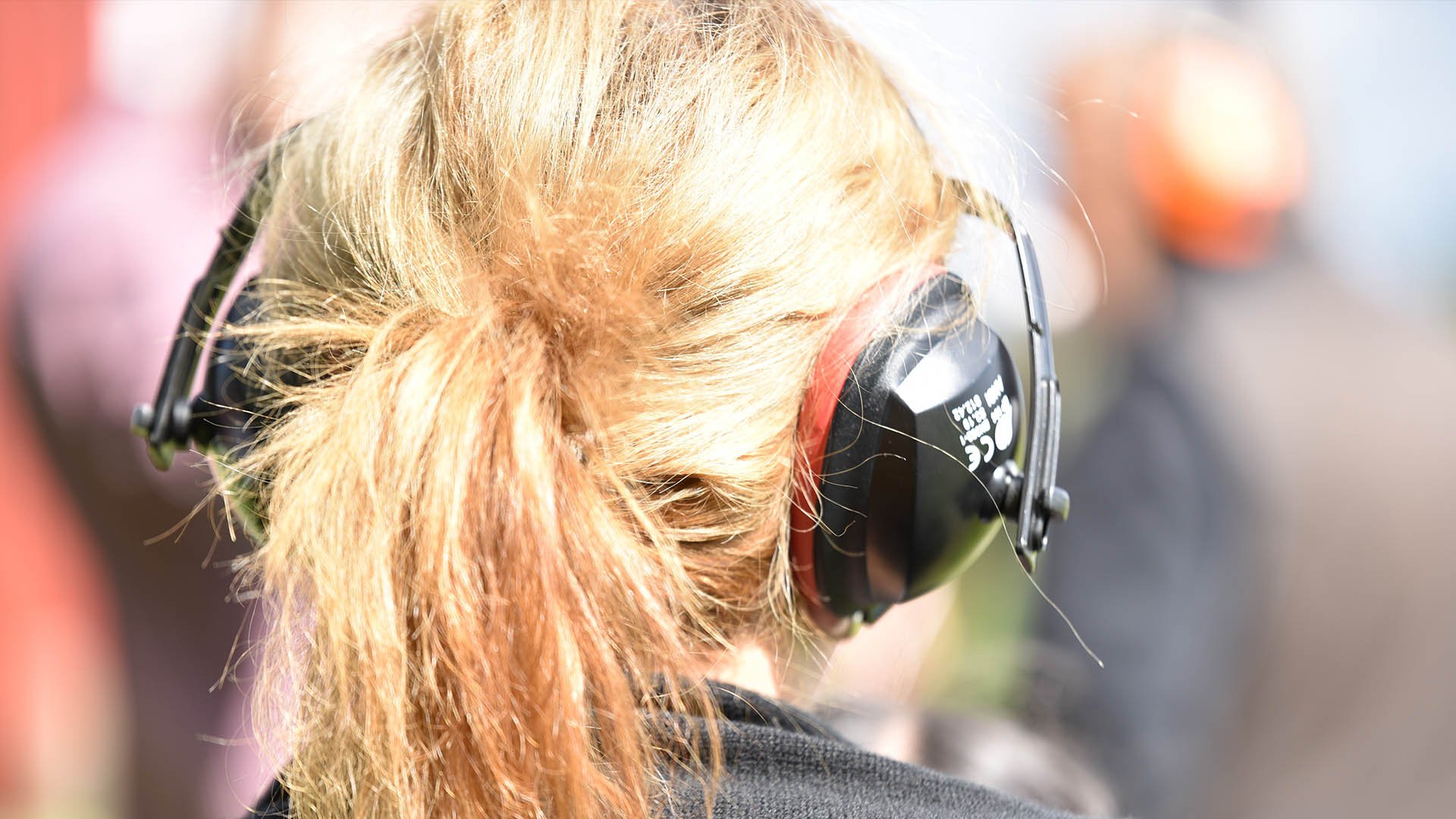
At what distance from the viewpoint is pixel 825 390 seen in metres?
0.71

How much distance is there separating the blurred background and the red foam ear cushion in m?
1.43

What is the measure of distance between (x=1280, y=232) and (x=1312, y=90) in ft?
9.58

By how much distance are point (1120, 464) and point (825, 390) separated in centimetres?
165

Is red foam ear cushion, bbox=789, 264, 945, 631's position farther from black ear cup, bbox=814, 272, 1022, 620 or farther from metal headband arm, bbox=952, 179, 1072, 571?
metal headband arm, bbox=952, 179, 1072, 571

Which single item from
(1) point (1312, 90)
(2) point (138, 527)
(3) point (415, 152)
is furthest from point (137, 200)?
(1) point (1312, 90)

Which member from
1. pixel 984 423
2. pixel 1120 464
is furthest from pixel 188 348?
pixel 1120 464

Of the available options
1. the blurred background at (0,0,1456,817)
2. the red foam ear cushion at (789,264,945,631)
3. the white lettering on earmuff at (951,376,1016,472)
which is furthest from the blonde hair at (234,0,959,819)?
the blurred background at (0,0,1456,817)

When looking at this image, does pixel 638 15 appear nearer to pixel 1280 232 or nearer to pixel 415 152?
pixel 415 152

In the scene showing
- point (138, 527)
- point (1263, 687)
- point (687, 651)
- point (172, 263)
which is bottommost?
point (1263, 687)

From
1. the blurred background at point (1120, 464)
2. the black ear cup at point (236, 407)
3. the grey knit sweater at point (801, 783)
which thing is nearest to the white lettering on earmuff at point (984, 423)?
the grey knit sweater at point (801, 783)

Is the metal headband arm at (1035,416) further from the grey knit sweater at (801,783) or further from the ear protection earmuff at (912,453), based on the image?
the grey knit sweater at (801,783)

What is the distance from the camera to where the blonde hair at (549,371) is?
0.58 metres

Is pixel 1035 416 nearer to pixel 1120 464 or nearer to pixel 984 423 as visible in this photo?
pixel 984 423

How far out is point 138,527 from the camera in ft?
7.93
